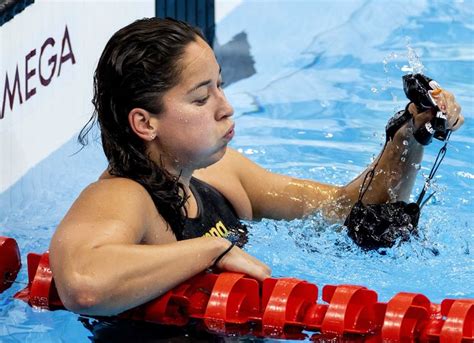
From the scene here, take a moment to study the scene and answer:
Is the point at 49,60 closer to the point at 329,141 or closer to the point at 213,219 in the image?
the point at 329,141

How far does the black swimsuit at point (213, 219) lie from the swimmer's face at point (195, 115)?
0.21 metres

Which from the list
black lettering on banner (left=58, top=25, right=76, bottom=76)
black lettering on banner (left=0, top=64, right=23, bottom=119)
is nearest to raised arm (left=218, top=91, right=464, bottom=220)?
black lettering on banner (left=0, top=64, right=23, bottom=119)

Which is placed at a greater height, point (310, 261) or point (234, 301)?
point (234, 301)

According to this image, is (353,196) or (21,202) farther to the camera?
(21,202)

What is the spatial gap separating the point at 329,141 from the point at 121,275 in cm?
248

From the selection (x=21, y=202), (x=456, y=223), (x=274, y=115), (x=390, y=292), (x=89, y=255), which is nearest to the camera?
(x=89, y=255)

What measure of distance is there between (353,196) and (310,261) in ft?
0.75

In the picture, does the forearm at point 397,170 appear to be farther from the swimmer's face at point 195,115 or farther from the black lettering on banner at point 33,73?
the black lettering on banner at point 33,73

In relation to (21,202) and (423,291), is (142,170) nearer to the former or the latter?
(423,291)

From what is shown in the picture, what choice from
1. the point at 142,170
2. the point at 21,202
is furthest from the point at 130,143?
the point at 21,202

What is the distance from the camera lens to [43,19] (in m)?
4.04

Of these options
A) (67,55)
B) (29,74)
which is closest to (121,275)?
(29,74)

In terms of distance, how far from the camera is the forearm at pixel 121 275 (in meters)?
2.27

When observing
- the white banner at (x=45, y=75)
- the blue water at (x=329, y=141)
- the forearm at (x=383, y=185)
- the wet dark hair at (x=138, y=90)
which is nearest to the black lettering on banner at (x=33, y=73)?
the white banner at (x=45, y=75)
